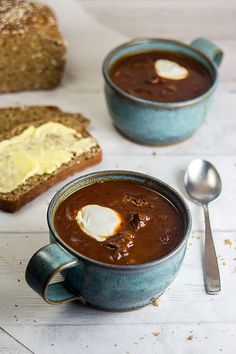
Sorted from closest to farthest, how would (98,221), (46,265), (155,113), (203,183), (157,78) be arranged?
(46,265) → (98,221) → (203,183) → (155,113) → (157,78)

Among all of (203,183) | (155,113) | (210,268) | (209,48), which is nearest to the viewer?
(210,268)

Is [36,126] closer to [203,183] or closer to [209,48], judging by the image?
[203,183]

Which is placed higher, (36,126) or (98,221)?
(98,221)

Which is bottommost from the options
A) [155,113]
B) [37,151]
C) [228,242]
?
[228,242]

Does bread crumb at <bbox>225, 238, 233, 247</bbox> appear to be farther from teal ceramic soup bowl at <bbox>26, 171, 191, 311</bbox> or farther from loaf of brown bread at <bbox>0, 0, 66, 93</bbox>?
loaf of brown bread at <bbox>0, 0, 66, 93</bbox>

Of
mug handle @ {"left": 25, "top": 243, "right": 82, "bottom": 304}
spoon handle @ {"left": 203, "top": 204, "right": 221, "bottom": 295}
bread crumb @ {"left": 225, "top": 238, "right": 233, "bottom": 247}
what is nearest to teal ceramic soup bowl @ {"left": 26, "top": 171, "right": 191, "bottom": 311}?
mug handle @ {"left": 25, "top": 243, "right": 82, "bottom": 304}

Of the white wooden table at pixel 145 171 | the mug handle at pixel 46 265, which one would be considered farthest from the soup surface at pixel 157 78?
the mug handle at pixel 46 265

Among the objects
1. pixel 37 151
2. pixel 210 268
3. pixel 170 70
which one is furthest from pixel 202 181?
pixel 37 151
